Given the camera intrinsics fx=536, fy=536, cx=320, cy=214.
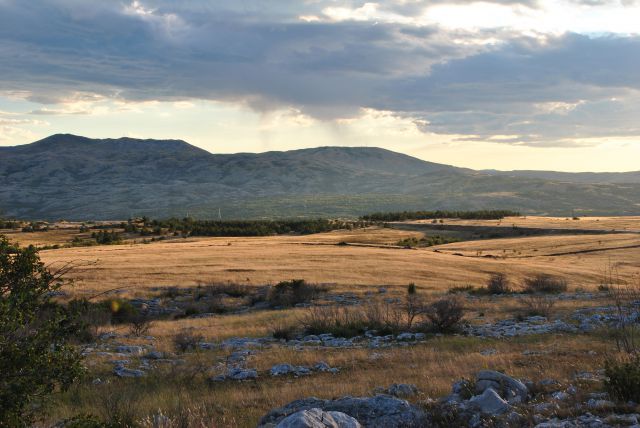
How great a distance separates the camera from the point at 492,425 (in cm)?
759

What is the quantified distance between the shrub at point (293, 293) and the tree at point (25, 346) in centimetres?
2267

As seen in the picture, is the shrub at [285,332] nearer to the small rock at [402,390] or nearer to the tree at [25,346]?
the small rock at [402,390]

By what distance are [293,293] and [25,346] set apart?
25.2 metres

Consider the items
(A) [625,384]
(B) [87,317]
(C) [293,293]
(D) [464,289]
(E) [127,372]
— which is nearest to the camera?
(A) [625,384]

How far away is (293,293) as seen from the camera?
106 ft

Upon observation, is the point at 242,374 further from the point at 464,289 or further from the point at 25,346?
the point at 464,289

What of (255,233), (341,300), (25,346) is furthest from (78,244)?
(25,346)

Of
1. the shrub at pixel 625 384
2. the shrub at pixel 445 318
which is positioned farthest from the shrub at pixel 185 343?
the shrub at pixel 625 384

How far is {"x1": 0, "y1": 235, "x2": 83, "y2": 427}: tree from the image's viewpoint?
6938mm

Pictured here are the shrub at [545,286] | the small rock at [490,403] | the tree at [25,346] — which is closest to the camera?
the tree at [25,346]

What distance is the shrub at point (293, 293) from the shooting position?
3116 cm

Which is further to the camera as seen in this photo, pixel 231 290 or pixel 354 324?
pixel 231 290

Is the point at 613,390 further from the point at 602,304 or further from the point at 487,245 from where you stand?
the point at 487,245

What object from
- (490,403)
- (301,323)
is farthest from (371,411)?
(301,323)
